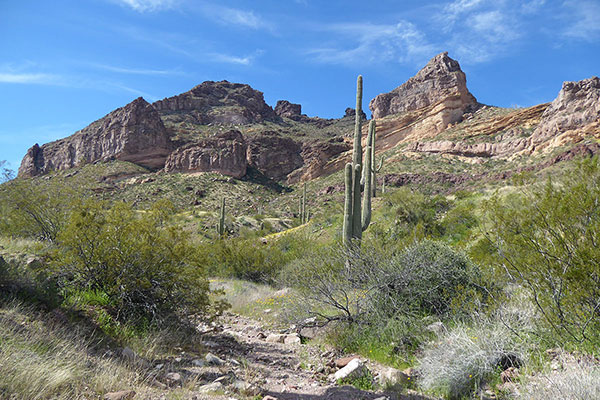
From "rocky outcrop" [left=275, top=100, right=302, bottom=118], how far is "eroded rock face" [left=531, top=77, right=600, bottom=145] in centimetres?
9759

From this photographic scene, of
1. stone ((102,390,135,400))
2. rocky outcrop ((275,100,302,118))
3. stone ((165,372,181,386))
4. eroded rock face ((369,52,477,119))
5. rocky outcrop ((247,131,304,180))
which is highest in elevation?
rocky outcrop ((275,100,302,118))

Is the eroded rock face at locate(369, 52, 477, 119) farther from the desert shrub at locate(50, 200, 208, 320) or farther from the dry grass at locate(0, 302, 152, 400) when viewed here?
the dry grass at locate(0, 302, 152, 400)

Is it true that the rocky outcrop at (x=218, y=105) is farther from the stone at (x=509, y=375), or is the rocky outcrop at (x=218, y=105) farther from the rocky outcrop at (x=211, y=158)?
the stone at (x=509, y=375)

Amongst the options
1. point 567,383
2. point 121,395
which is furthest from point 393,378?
point 121,395

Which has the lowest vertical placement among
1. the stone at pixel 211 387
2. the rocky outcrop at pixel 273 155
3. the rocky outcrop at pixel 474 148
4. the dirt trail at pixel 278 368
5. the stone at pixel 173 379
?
the dirt trail at pixel 278 368

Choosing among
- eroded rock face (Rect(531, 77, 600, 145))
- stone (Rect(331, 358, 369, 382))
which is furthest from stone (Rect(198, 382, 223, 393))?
eroded rock face (Rect(531, 77, 600, 145))

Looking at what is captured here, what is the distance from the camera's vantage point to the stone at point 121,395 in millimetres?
2838

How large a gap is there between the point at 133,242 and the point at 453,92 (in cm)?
7759

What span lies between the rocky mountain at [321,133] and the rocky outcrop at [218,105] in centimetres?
45

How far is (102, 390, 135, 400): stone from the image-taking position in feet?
9.31

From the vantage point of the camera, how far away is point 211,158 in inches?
2729

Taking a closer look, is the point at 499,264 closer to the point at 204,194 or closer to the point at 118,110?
the point at 204,194

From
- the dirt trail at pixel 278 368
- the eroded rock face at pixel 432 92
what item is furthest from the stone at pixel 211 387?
the eroded rock face at pixel 432 92

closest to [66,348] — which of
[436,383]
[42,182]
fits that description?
[436,383]
